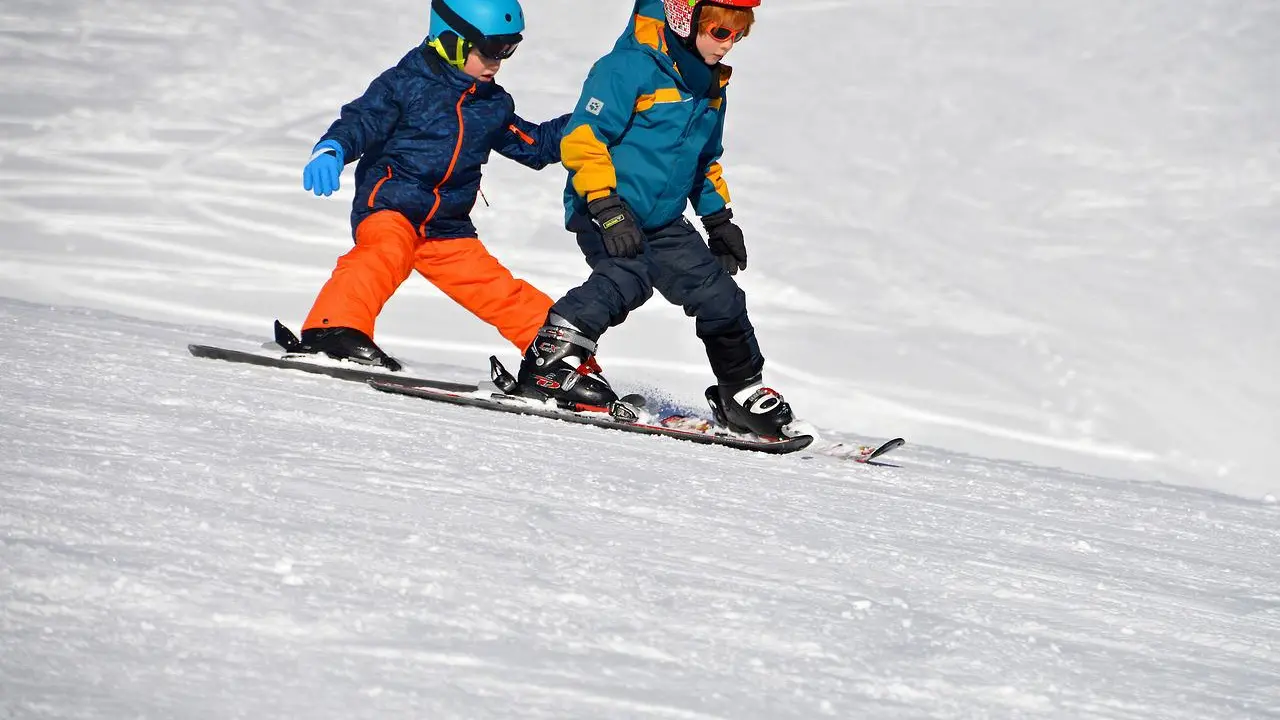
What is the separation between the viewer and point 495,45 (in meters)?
4.54

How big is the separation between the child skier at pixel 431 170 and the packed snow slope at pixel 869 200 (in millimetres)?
1006

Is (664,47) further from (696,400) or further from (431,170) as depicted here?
(696,400)

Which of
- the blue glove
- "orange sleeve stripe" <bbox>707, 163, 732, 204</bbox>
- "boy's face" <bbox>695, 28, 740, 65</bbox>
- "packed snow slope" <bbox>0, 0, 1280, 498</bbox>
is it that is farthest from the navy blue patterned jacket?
"packed snow slope" <bbox>0, 0, 1280, 498</bbox>

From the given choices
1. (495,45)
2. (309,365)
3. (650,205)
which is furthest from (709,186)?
(309,365)

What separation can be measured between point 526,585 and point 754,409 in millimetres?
2503

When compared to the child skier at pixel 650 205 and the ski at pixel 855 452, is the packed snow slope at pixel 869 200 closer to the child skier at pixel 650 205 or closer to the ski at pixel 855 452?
the child skier at pixel 650 205

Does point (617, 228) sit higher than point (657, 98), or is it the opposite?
point (657, 98)

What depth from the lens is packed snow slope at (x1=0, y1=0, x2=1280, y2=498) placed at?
19.1ft

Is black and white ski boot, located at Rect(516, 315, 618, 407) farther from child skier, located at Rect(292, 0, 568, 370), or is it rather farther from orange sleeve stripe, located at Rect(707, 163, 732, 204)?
orange sleeve stripe, located at Rect(707, 163, 732, 204)

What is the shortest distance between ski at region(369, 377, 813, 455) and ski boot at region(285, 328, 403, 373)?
0.65ft

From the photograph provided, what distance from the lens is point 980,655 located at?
184cm

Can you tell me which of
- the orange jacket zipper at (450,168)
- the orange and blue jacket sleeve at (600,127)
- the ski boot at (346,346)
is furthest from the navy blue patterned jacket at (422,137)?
the orange and blue jacket sleeve at (600,127)

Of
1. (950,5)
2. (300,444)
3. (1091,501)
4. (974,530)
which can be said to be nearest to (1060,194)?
(950,5)

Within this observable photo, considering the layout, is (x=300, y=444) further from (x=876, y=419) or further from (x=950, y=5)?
(x=950, y=5)
